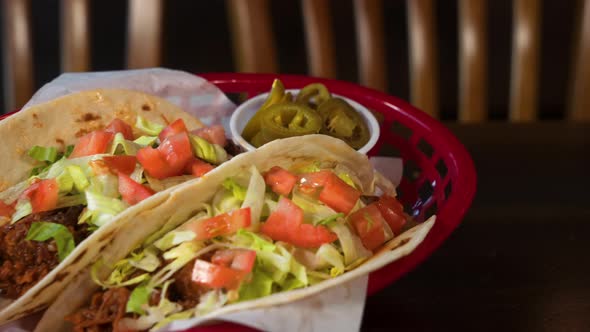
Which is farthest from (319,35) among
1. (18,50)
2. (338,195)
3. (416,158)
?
(338,195)

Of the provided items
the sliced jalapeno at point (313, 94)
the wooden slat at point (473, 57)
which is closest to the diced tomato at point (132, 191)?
the sliced jalapeno at point (313, 94)

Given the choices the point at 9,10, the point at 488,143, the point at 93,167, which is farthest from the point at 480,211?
the point at 9,10

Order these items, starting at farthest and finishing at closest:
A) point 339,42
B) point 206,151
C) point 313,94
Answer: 1. point 339,42
2. point 313,94
3. point 206,151

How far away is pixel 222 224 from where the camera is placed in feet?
5.40

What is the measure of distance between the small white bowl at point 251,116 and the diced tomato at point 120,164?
446 mm

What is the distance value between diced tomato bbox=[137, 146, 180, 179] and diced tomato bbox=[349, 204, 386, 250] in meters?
0.49

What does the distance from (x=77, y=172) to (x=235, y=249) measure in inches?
19.4

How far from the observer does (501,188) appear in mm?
2441

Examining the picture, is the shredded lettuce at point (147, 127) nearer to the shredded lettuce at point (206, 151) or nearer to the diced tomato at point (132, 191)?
the shredded lettuce at point (206, 151)

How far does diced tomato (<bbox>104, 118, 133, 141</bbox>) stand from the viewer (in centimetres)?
207

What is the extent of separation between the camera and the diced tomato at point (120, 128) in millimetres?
2066

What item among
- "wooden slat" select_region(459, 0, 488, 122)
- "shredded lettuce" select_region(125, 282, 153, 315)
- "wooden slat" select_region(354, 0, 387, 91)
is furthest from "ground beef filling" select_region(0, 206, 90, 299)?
"wooden slat" select_region(459, 0, 488, 122)

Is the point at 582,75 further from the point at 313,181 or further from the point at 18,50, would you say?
the point at 18,50

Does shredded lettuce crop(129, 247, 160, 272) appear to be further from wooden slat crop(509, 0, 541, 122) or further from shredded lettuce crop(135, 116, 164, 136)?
wooden slat crop(509, 0, 541, 122)
